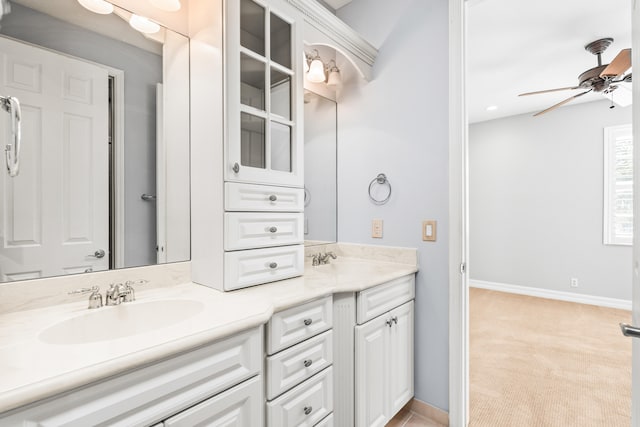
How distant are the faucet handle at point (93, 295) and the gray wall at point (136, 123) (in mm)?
165

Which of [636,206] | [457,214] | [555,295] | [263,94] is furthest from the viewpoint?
[555,295]

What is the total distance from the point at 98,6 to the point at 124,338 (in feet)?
4.18

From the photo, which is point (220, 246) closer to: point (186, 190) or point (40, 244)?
point (186, 190)

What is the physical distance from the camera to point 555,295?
14.0 ft

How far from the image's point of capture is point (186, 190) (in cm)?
145

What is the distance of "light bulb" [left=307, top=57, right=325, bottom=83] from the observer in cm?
200

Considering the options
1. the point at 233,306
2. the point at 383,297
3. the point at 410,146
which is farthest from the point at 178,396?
the point at 410,146

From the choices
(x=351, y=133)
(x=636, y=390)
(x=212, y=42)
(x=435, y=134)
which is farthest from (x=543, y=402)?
(x=212, y=42)

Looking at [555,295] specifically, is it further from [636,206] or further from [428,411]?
[636,206]

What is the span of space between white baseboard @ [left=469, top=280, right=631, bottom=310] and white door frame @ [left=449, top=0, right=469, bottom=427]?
3.51 metres

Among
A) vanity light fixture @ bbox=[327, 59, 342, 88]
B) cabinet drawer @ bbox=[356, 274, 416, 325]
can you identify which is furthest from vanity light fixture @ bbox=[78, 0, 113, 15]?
cabinet drawer @ bbox=[356, 274, 416, 325]

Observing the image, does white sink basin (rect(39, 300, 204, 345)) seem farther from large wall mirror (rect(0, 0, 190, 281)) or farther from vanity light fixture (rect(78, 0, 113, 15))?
vanity light fixture (rect(78, 0, 113, 15))

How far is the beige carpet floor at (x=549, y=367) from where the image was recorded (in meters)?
1.87

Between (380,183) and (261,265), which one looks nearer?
(261,265)
